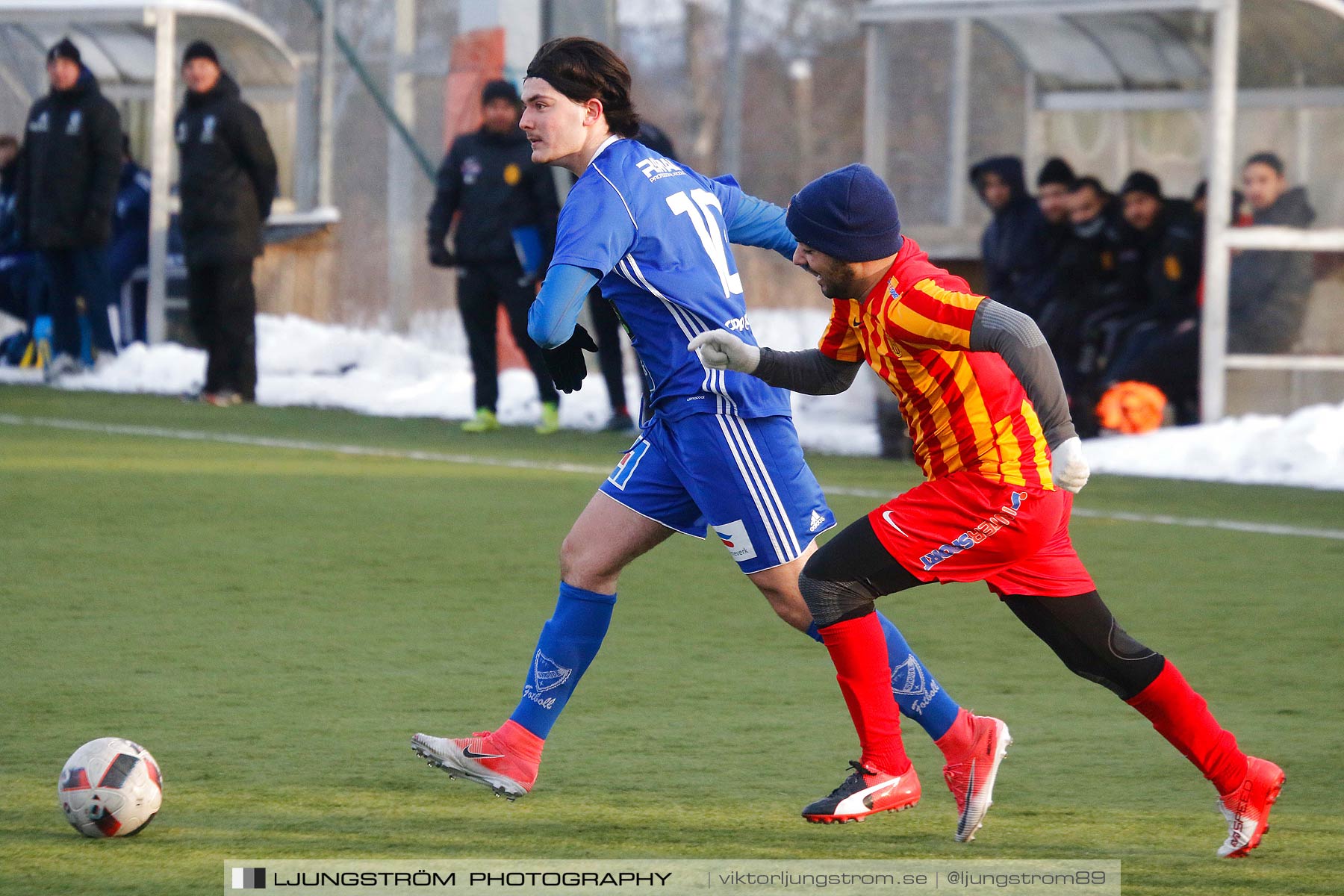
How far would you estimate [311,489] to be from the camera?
9781mm

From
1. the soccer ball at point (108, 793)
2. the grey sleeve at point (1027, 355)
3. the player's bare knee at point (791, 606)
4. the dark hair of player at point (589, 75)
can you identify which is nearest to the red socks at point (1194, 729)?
the grey sleeve at point (1027, 355)

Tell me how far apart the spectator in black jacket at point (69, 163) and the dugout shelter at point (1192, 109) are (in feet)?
17.4

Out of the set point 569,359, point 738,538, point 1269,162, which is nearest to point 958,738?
point 738,538

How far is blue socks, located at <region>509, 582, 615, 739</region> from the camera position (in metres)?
4.57

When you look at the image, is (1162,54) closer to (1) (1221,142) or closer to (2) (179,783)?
(1) (1221,142)

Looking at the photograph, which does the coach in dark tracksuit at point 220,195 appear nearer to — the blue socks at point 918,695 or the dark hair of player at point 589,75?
the dark hair of player at point 589,75

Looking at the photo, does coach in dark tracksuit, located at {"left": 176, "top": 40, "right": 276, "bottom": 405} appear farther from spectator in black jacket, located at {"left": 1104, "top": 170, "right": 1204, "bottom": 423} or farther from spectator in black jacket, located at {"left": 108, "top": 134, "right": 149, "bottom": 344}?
spectator in black jacket, located at {"left": 1104, "top": 170, "right": 1204, "bottom": 423}

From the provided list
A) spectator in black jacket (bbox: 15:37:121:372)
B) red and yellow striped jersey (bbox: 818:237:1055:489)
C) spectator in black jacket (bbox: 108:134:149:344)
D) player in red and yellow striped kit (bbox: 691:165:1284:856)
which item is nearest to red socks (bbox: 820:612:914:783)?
player in red and yellow striped kit (bbox: 691:165:1284:856)

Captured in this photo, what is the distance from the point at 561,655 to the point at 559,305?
0.84 m

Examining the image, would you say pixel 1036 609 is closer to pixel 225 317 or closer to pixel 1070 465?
pixel 1070 465

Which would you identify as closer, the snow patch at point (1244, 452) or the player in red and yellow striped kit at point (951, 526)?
the player in red and yellow striped kit at point (951, 526)

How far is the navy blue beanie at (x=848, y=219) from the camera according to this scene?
13.5 feet

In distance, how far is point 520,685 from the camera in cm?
563

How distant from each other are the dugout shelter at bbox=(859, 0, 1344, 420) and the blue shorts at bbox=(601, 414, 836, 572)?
7945 mm
